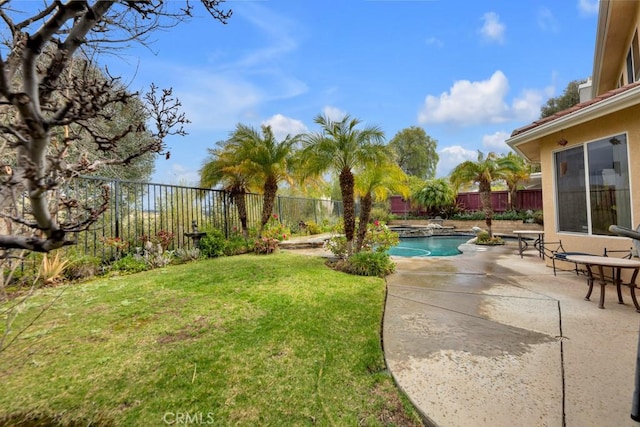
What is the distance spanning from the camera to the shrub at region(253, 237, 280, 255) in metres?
10.0

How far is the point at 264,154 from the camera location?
9852mm

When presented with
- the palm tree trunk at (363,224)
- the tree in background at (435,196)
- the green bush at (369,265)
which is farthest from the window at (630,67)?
the tree in background at (435,196)

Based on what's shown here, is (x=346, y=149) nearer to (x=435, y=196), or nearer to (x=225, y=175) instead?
(x=225, y=175)

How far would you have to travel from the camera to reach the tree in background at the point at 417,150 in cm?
4072

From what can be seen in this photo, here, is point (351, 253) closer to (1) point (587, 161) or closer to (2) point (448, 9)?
(1) point (587, 161)

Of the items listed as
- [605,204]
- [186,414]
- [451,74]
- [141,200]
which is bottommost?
[186,414]

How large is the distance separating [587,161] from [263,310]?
7.39m

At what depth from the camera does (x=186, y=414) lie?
2.12 meters

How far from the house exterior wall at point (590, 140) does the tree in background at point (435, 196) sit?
15.7m

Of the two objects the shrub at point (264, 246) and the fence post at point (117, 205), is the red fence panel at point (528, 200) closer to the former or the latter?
the shrub at point (264, 246)

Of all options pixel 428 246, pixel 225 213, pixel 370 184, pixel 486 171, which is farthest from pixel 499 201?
pixel 225 213

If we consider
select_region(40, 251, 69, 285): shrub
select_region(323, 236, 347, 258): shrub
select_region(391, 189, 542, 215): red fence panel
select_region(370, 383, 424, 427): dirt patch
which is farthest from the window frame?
select_region(391, 189, 542, 215): red fence panel

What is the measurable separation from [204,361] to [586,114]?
753 centimetres

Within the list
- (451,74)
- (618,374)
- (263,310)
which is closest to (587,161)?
(618,374)
